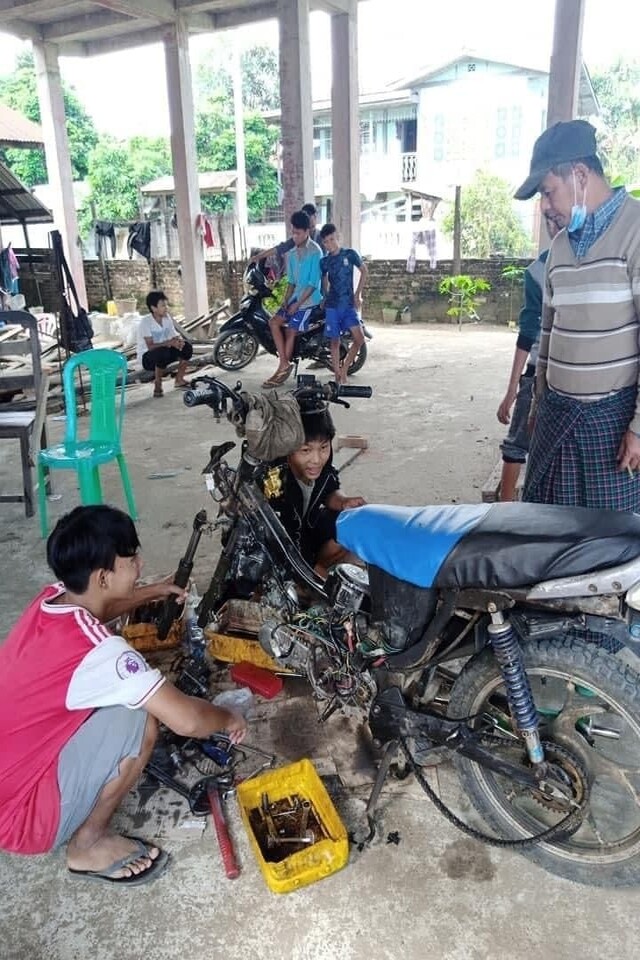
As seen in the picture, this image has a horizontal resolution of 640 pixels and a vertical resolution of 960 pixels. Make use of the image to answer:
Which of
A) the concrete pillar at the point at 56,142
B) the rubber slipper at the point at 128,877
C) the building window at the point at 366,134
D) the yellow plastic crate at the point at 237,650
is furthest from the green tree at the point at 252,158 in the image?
the rubber slipper at the point at 128,877

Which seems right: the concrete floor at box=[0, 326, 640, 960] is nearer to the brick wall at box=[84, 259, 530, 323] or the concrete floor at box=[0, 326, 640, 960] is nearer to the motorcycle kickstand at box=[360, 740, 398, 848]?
the motorcycle kickstand at box=[360, 740, 398, 848]

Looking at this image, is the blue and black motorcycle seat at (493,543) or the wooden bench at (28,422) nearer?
the blue and black motorcycle seat at (493,543)

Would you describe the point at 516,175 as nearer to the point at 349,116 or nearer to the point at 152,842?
the point at 349,116

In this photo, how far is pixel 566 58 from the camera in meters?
8.27

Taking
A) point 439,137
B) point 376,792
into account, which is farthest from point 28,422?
point 439,137

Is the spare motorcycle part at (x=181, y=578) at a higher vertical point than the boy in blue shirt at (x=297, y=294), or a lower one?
lower

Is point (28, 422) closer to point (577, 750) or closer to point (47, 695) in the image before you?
point (47, 695)

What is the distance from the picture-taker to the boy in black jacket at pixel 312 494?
2607 mm

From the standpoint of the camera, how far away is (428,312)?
12.4 metres

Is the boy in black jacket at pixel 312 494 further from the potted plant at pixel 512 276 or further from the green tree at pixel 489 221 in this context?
the green tree at pixel 489 221

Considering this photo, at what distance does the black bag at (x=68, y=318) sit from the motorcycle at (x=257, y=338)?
1.51 meters

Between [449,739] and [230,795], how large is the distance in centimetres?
73

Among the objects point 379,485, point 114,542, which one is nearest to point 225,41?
point 379,485

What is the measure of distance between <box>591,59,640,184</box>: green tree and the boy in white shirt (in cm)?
1815
